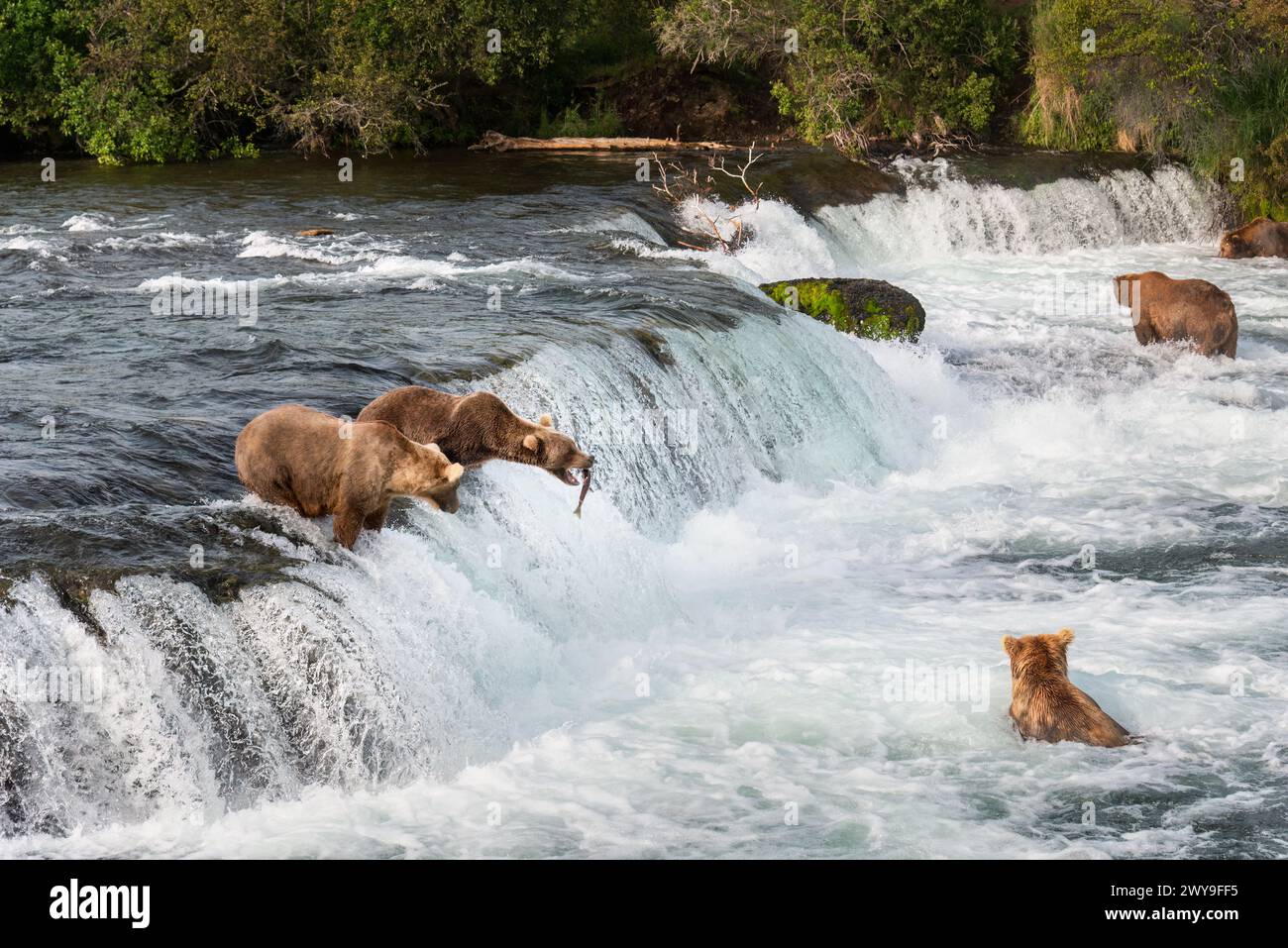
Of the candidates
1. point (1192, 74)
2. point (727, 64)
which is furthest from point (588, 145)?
point (1192, 74)

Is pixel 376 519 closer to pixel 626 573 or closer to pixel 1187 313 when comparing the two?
pixel 626 573

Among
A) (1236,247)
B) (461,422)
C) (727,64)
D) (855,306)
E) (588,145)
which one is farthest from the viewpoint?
(727,64)

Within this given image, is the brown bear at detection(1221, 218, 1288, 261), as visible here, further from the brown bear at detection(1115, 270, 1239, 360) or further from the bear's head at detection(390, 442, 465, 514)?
the bear's head at detection(390, 442, 465, 514)

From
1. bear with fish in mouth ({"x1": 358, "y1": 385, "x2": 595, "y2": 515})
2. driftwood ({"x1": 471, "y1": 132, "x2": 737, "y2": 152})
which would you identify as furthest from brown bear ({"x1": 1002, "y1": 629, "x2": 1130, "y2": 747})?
driftwood ({"x1": 471, "y1": 132, "x2": 737, "y2": 152})

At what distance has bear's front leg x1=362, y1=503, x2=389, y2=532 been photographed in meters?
6.89

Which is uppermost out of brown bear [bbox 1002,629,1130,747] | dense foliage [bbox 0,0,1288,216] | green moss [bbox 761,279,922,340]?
dense foliage [bbox 0,0,1288,216]

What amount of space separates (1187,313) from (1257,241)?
6.93 m

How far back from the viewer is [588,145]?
81.6 feet

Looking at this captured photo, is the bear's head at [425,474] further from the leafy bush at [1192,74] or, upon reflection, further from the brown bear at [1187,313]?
the leafy bush at [1192,74]

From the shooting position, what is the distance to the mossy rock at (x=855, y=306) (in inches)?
558

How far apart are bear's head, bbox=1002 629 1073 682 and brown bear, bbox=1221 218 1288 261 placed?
49.9 ft

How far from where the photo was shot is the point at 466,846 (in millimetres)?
5965

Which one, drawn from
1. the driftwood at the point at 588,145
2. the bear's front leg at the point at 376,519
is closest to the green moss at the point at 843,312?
the bear's front leg at the point at 376,519
